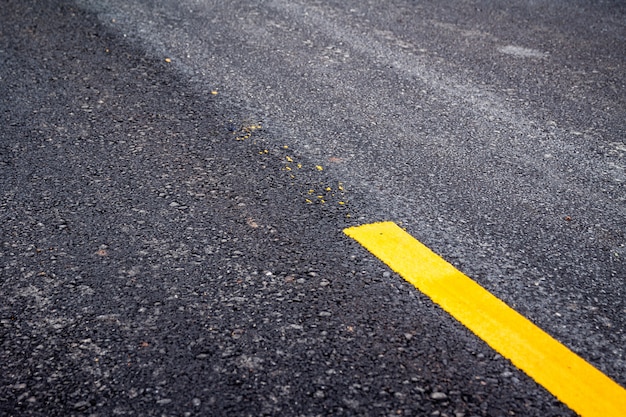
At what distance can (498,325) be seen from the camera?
93.2 inches

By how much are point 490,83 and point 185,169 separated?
7.58 feet

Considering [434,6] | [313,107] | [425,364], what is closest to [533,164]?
[313,107]

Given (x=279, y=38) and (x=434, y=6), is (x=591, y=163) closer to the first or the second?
(x=279, y=38)

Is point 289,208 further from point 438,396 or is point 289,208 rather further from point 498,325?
point 438,396

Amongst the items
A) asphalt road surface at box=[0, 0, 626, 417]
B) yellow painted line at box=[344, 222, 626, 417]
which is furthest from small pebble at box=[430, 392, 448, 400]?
yellow painted line at box=[344, 222, 626, 417]

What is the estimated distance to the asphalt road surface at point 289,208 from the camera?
2125mm

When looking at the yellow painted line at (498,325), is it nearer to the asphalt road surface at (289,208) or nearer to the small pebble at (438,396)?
the asphalt road surface at (289,208)

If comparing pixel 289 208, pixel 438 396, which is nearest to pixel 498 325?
pixel 438 396

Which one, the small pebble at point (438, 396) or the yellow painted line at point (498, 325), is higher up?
the yellow painted line at point (498, 325)

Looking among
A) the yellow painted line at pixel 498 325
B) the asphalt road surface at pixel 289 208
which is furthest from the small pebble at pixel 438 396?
the yellow painted line at pixel 498 325

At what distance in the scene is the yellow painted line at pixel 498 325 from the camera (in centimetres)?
209

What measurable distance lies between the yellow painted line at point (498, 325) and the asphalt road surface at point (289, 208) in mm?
52

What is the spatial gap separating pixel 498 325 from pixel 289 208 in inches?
43.5

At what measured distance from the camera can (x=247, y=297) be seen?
8.04 ft
